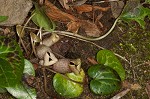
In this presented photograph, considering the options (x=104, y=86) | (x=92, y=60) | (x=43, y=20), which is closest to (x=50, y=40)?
(x=43, y=20)

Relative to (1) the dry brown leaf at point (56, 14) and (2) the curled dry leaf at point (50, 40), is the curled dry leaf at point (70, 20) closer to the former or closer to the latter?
(1) the dry brown leaf at point (56, 14)

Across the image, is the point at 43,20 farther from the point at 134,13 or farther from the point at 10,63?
the point at 134,13

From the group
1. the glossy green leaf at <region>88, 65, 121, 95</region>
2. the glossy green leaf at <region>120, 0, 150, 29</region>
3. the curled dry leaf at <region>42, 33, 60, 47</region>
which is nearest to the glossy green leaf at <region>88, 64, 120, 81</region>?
the glossy green leaf at <region>88, 65, 121, 95</region>

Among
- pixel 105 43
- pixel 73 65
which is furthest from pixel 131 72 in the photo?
pixel 73 65

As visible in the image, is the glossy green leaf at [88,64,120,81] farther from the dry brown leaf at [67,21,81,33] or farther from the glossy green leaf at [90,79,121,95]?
the dry brown leaf at [67,21,81,33]

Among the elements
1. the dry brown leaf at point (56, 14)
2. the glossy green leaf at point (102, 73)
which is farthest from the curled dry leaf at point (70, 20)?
the glossy green leaf at point (102, 73)

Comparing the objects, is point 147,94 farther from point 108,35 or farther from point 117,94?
point 108,35
